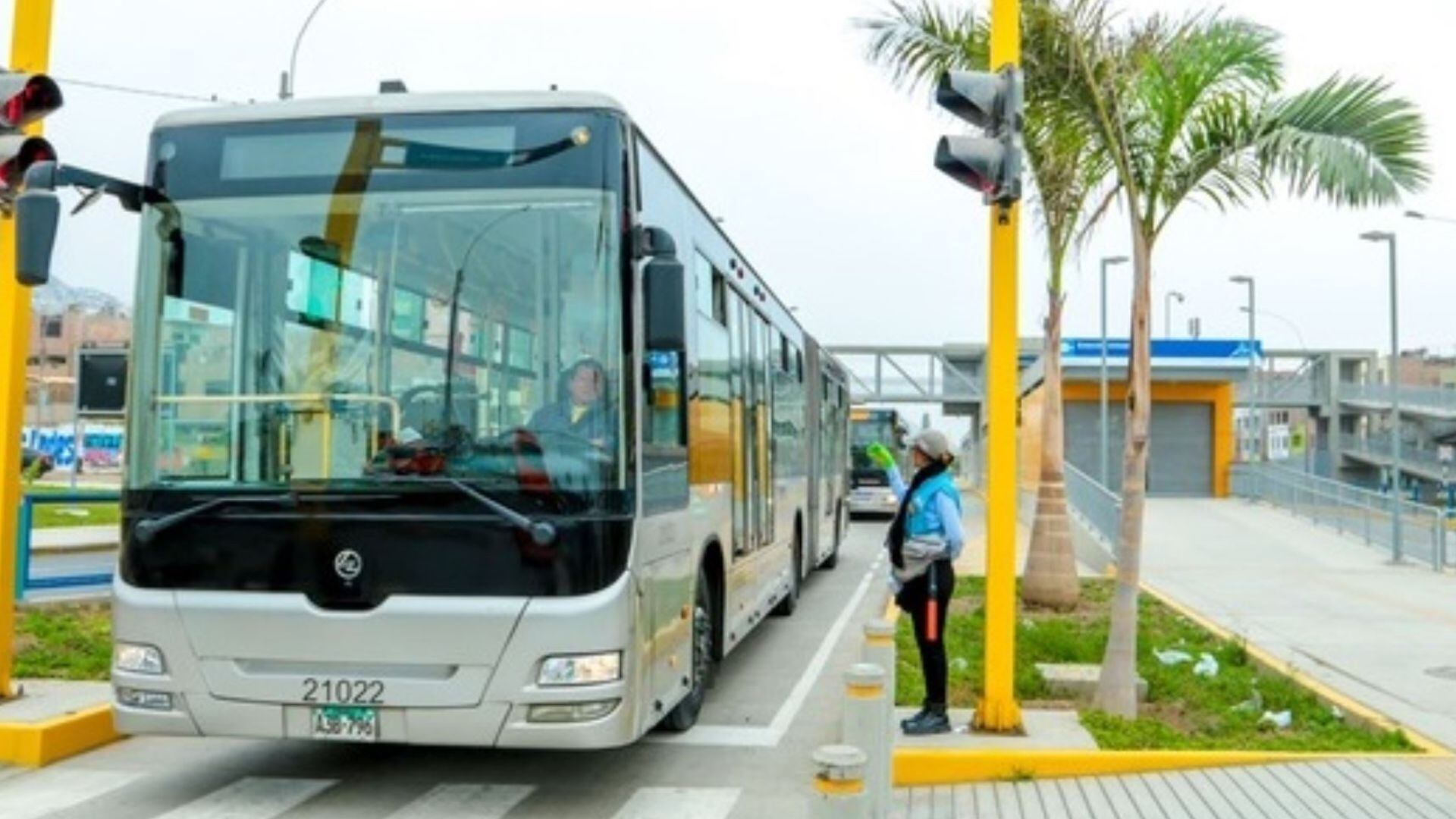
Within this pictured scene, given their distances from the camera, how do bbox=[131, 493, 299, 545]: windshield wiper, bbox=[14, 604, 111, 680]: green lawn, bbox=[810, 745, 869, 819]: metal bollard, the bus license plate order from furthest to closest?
bbox=[14, 604, 111, 680]: green lawn
bbox=[131, 493, 299, 545]: windshield wiper
the bus license plate
bbox=[810, 745, 869, 819]: metal bollard

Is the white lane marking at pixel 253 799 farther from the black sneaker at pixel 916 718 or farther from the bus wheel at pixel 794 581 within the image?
the bus wheel at pixel 794 581

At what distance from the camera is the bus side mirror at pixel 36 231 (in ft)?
20.5

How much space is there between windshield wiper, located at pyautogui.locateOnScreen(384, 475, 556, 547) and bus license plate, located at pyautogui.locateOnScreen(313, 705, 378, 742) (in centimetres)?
109

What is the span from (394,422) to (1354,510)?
82.6 feet

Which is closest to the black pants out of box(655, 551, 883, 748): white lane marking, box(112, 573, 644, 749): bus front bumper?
box(655, 551, 883, 748): white lane marking

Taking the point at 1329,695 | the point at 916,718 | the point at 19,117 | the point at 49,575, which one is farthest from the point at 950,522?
the point at 49,575

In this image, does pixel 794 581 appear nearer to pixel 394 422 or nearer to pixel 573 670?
pixel 573 670

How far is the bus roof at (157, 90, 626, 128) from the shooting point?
21.3 ft

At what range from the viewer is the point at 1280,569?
66.5 ft

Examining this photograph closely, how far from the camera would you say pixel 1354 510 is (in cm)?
2677

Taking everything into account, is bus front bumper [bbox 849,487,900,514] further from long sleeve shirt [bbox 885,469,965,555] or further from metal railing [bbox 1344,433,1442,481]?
metal railing [bbox 1344,433,1442,481]

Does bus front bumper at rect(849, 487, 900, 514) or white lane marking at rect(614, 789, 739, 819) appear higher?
bus front bumper at rect(849, 487, 900, 514)

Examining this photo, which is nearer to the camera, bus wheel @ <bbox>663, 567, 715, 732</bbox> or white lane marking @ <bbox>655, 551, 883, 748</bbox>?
bus wheel @ <bbox>663, 567, 715, 732</bbox>

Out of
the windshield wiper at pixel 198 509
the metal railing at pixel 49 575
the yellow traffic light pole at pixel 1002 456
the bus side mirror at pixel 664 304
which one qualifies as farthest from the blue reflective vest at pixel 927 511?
the metal railing at pixel 49 575
